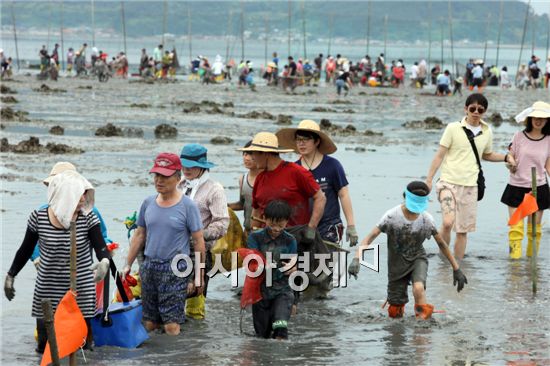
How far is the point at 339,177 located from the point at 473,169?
229cm

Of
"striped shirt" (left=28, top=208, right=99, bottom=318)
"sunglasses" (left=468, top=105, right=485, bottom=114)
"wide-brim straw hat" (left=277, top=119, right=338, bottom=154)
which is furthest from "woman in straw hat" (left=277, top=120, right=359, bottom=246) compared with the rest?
"striped shirt" (left=28, top=208, right=99, bottom=318)

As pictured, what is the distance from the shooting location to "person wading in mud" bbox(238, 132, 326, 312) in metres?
8.80

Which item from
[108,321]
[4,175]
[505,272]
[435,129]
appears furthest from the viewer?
[435,129]

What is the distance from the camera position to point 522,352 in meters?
8.17

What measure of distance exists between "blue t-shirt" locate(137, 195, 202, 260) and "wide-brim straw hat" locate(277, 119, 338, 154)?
1668 millimetres

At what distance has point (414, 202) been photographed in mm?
8648

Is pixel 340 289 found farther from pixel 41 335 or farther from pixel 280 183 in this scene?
pixel 41 335

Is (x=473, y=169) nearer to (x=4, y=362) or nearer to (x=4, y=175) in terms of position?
(x=4, y=362)

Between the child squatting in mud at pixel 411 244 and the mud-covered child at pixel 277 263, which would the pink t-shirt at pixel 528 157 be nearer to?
the child squatting in mud at pixel 411 244

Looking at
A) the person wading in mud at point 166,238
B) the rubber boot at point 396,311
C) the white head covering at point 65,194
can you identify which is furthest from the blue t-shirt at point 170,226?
the rubber boot at point 396,311

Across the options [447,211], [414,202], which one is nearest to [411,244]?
[414,202]

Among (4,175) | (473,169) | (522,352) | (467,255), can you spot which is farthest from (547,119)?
(4,175)

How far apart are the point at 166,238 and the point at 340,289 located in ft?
9.49

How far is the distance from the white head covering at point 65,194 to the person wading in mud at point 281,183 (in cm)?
182
